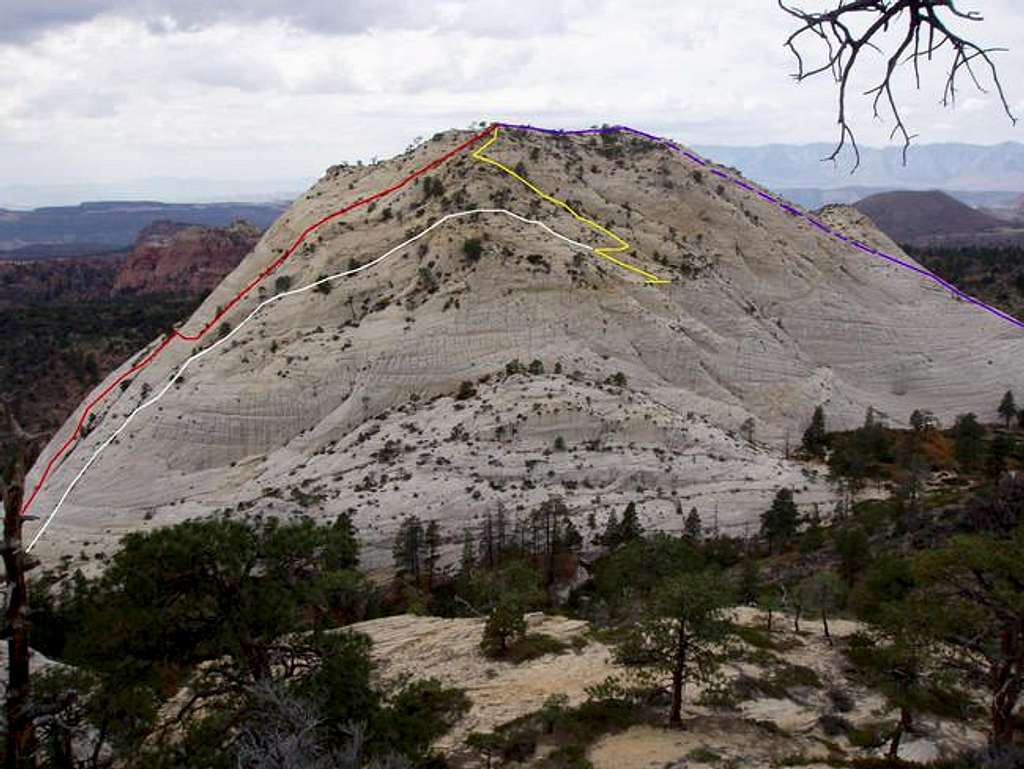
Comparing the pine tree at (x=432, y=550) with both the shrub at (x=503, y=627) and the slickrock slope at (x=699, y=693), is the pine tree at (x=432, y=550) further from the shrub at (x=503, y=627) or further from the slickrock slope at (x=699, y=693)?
the shrub at (x=503, y=627)

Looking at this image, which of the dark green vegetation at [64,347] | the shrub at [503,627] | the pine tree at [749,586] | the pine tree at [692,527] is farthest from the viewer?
the dark green vegetation at [64,347]

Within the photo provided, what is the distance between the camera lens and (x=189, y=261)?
398 feet

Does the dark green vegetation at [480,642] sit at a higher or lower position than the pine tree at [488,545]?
higher

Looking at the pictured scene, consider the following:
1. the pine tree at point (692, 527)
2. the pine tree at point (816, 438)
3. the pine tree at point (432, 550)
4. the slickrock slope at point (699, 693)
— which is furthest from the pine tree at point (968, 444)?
the pine tree at point (432, 550)

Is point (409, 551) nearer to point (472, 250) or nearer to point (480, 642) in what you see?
point (480, 642)

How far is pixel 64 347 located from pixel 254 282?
3250 centimetres

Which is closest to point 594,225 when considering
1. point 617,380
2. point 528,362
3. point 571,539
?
point 617,380

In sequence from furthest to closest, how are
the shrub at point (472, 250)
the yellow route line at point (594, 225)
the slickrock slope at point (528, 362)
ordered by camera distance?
the yellow route line at point (594, 225) → the shrub at point (472, 250) → the slickrock slope at point (528, 362)

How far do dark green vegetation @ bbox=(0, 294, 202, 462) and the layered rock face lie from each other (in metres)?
25.2

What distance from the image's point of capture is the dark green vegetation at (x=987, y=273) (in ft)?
248

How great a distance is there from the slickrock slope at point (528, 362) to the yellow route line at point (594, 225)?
98cm

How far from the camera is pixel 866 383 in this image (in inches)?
1957

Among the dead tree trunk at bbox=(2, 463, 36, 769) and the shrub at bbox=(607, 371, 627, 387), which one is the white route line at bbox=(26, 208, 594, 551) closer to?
the shrub at bbox=(607, 371, 627, 387)

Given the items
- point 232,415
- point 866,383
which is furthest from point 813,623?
point 866,383
